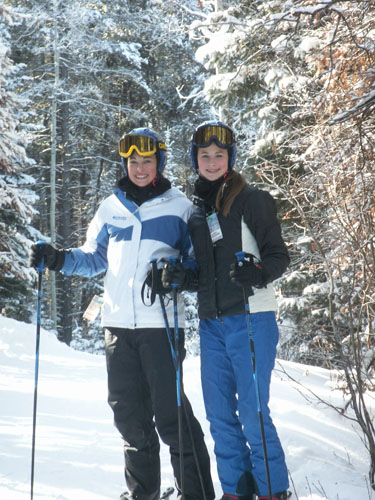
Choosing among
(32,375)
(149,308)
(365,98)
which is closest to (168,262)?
(149,308)

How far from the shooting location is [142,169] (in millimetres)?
3334

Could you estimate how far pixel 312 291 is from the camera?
22.4 ft

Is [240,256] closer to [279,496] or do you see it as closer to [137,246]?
[137,246]

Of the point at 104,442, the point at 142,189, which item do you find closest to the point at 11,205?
the point at 104,442

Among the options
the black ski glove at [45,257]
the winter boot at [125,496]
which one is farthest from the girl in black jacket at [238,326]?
the black ski glove at [45,257]

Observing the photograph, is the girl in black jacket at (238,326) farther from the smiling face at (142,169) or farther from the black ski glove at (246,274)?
the smiling face at (142,169)

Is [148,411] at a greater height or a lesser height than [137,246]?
lesser

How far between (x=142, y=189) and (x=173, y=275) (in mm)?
724

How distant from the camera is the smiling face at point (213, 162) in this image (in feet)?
10.6

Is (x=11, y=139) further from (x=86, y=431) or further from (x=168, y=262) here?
(x=168, y=262)

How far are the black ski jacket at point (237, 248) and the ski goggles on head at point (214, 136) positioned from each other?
1.20ft

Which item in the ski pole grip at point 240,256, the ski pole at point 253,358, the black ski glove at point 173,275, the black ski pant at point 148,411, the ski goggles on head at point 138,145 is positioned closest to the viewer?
the ski pole at point 253,358

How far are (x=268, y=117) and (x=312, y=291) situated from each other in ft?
8.74

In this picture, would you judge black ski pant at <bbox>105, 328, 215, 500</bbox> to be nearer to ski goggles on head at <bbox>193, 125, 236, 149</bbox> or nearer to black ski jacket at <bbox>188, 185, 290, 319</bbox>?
black ski jacket at <bbox>188, 185, 290, 319</bbox>
